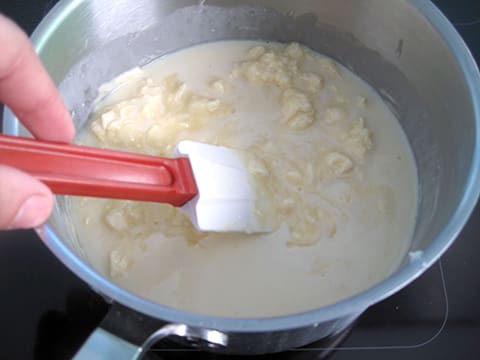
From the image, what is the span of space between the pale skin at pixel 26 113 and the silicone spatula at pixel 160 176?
84mm

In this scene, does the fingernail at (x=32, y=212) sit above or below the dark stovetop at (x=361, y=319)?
above

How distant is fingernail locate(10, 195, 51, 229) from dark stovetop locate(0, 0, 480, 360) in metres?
0.39

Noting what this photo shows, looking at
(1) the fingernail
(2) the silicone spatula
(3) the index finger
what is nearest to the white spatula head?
(2) the silicone spatula

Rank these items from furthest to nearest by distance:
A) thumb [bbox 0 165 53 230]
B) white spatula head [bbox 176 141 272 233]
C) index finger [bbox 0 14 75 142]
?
white spatula head [bbox 176 141 272 233] → index finger [bbox 0 14 75 142] → thumb [bbox 0 165 53 230]

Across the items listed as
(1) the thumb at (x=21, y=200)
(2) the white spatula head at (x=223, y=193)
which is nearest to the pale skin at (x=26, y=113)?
(1) the thumb at (x=21, y=200)

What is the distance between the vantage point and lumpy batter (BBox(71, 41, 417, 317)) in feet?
3.63

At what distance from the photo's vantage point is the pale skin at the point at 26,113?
0.71 meters

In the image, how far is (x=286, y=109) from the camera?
1.31 metres

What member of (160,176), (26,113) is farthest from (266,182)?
(26,113)

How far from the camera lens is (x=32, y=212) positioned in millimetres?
733

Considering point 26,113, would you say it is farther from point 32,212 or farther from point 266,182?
point 266,182

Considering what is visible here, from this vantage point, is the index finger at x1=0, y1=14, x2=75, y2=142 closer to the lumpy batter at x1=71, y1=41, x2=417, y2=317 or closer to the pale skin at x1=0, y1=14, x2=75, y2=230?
the pale skin at x1=0, y1=14, x2=75, y2=230

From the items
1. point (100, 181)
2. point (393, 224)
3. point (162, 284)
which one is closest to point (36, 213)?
point (100, 181)

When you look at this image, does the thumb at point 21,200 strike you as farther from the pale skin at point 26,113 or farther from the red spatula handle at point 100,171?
the red spatula handle at point 100,171
